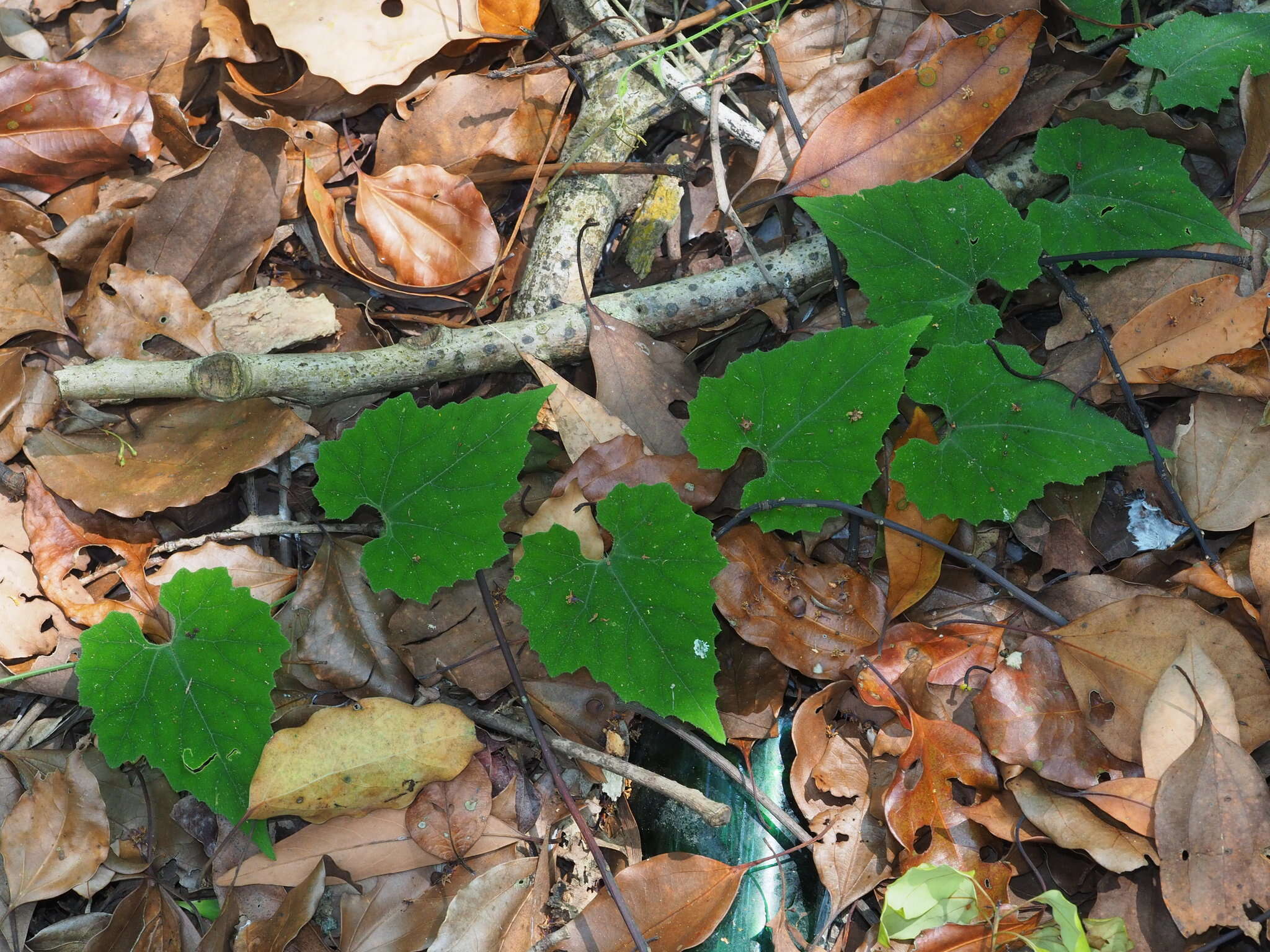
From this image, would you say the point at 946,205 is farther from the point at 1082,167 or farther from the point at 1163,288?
the point at 1163,288

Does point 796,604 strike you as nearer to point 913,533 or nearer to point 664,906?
point 913,533

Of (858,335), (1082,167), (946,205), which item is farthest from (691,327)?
(1082,167)

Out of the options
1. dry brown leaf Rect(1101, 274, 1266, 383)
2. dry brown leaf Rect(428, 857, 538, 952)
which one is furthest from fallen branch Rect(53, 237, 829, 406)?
dry brown leaf Rect(428, 857, 538, 952)

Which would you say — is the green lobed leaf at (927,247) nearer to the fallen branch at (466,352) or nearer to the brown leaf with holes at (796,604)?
the fallen branch at (466,352)

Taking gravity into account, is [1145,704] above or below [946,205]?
below

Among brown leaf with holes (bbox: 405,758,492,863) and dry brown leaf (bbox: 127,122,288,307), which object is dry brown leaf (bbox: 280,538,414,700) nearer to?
brown leaf with holes (bbox: 405,758,492,863)
